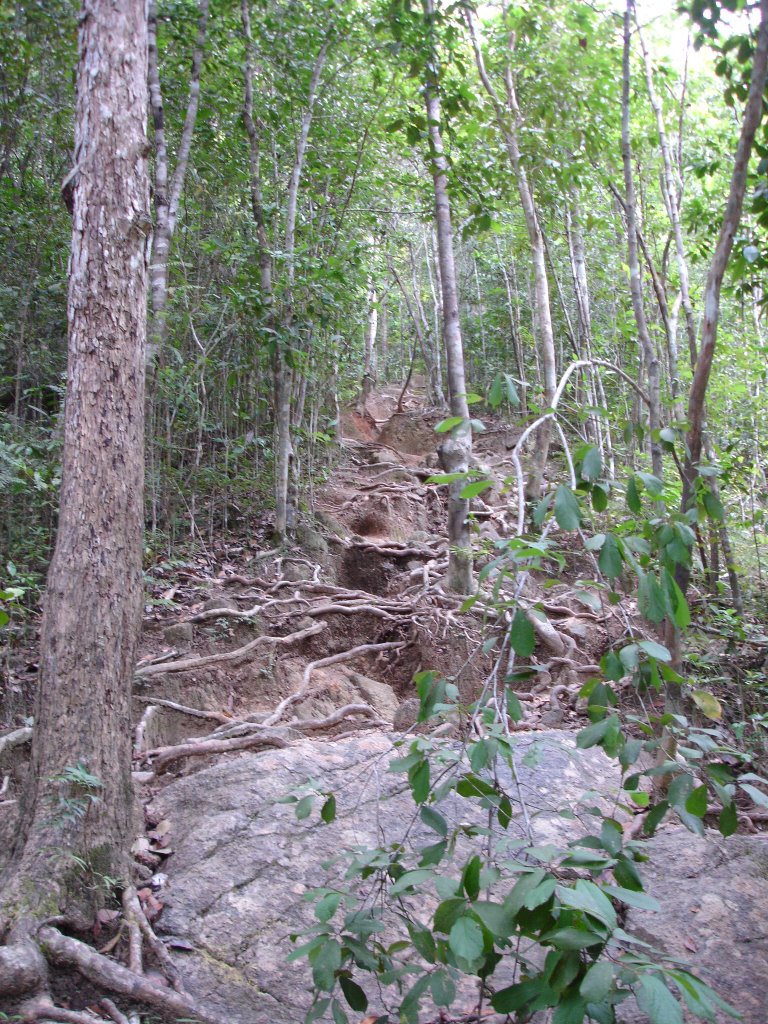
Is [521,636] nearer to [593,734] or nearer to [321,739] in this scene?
[593,734]

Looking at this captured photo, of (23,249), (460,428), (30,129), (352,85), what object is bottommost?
(460,428)

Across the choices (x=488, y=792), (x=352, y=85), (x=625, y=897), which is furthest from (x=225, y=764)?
(x=352, y=85)

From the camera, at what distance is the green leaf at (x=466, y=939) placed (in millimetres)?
1449

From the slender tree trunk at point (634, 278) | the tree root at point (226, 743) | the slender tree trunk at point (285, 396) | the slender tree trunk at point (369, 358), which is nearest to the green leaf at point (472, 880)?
the tree root at point (226, 743)

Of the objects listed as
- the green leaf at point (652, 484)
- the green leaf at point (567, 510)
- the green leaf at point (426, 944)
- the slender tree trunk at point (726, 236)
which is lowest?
the green leaf at point (426, 944)

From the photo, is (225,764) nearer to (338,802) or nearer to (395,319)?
(338,802)

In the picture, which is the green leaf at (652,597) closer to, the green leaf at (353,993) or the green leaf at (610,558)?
the green leaf at (610,558)

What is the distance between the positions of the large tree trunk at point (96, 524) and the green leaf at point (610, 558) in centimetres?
191

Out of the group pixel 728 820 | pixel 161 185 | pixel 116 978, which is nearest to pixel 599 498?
pixel 728 820

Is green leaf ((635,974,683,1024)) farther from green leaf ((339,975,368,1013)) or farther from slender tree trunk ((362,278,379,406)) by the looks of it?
slender tree trunk ((362,278,379,406))

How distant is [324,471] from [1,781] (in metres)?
6.47

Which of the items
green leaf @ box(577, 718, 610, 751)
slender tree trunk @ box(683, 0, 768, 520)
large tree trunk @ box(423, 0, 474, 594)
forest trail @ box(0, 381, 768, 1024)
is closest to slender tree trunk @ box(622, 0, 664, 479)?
forest trail @ box(0, 381, 768, 1024)

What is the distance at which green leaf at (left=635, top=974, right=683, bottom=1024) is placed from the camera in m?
1.28

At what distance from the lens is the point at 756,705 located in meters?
4.84
